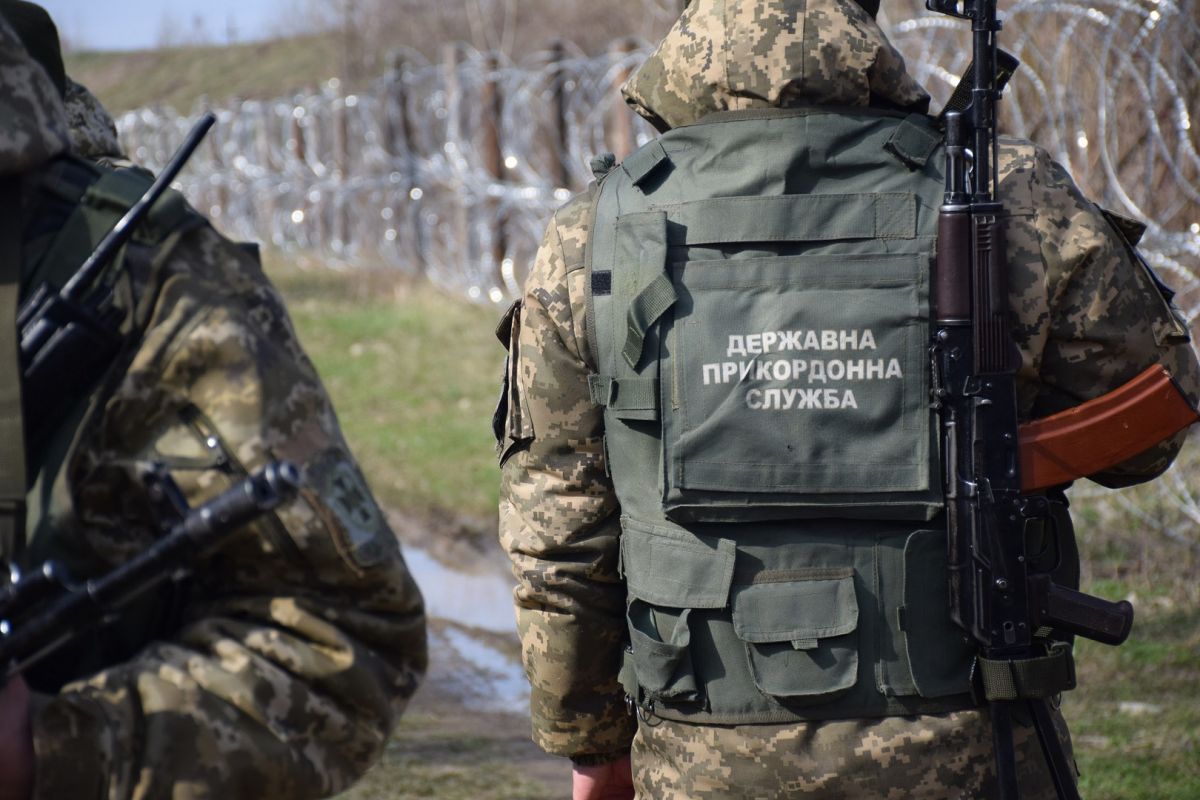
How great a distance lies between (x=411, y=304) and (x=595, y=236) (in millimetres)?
10508

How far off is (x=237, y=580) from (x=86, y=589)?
219mm

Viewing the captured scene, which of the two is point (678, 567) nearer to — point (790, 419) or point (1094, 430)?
point (790, 419)

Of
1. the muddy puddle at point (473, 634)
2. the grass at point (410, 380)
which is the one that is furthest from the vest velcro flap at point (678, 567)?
the grass at point (410, 380)

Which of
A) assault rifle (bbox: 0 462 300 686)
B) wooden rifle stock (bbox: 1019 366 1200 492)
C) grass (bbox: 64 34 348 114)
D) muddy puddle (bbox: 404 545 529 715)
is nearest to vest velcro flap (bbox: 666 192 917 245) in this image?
wooden rifle stock (bbox: 1019 366 1200 492)

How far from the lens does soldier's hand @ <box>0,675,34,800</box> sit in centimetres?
143

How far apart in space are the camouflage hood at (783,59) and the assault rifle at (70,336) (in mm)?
1071

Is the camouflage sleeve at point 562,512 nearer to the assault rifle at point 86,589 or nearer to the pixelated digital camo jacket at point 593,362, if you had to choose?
the pixelated digital camo jacket at point 593,362

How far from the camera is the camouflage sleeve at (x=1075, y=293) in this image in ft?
7.50

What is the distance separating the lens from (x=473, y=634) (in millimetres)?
6035

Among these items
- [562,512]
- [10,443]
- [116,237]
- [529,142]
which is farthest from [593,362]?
[529,142]

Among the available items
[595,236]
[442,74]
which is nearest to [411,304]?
[442,74]

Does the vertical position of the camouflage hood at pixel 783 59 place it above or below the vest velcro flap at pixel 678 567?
above

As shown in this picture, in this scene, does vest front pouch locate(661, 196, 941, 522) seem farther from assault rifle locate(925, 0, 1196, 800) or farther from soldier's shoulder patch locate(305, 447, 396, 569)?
soldier's shoulder patch locate(305, 447, 396, 569)

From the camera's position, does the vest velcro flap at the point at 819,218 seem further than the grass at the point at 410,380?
No
